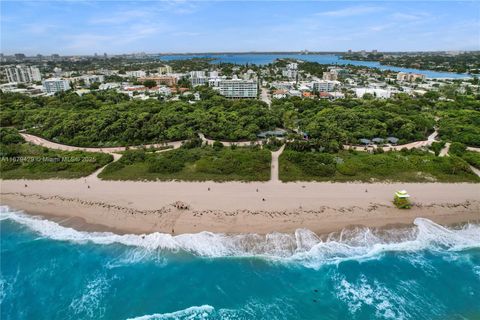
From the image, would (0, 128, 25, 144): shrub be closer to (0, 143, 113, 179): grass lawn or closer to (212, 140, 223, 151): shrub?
(0, 143, 113, 179): grass lawn

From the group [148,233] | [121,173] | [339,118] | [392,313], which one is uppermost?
[339,118]

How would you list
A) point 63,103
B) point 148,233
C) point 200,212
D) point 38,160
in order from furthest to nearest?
point 63,103
point 38,160
point 200,212
point 148,233

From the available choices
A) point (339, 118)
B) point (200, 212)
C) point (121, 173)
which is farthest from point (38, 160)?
point (339, 118)

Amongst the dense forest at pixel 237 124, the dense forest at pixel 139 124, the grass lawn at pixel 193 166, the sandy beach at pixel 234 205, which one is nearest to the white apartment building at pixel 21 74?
the dense forest at pixel 139 124

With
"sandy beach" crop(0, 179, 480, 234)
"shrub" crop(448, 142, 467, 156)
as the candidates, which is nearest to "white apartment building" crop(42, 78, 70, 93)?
"sandy beach" crop(0, 179, 480, 234)

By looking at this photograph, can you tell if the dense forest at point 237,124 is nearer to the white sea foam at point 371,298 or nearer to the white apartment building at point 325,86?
the white sea foam at point 371,298

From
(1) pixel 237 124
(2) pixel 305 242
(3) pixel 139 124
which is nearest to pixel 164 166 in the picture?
(3) pixel 139 124

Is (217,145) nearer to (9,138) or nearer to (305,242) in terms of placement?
(305,242)

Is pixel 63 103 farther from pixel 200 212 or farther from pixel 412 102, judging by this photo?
pixel 412 102
